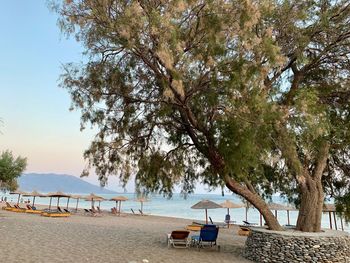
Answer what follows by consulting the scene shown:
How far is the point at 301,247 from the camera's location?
1042 centimetres

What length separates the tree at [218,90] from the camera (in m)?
8.95

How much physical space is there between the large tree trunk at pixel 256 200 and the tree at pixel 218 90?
4 centimetres

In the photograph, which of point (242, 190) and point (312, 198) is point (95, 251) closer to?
point (242, 190)

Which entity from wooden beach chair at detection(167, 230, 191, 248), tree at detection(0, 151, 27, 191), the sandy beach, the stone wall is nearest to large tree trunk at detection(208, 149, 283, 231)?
the stone wall

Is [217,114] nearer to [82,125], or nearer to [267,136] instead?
[267,136]

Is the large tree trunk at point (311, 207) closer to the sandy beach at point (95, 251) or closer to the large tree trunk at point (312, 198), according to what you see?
the large tree trunk at point (312, 198)

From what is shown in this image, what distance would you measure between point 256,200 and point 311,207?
1859mm

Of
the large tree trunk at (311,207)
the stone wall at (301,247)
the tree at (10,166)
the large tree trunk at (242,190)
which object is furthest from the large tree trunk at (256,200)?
the tree at (10,166)

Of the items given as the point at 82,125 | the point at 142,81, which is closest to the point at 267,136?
the point at 142,81

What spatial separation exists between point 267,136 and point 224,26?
3.50 meters

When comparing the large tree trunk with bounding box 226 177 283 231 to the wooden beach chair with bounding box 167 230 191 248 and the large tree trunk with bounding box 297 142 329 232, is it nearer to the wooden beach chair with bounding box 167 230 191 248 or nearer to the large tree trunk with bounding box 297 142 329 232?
the large tree trunk with bounding box 297 142 329 232

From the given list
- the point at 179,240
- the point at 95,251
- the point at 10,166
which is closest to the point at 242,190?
the point at 179,240

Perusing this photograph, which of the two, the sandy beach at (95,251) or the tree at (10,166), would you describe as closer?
the sandy beach at (95,251)

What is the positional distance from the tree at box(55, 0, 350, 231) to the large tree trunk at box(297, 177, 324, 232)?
37 mm
